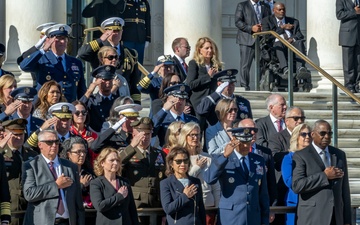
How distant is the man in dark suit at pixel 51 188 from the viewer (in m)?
16.5

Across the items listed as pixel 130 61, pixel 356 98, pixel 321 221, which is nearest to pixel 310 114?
pixel 356 98

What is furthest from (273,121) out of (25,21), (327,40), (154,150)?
(327,40)

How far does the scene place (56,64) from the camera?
776 inches

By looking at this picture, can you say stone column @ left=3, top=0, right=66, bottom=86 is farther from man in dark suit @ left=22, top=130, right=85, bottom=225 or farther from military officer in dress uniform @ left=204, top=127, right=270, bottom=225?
man in dark suit @ left=22, top=130, right=85, bottom=225

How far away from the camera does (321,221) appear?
18.2 metres

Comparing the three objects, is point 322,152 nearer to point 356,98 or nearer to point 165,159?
point 165,159

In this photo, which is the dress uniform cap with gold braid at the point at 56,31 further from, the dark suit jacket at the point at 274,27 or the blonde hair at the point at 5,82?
the dark suit jacket at the point at 274,27

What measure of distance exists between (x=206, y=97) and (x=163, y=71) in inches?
31.9

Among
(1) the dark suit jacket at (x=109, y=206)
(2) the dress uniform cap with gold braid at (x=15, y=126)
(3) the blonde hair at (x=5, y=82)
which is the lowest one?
(1) the dark suit jacket at (x=109, y=206)

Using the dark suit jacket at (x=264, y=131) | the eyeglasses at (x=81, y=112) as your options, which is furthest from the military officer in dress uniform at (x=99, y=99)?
the dark suit jacket at (x=264, y=131)

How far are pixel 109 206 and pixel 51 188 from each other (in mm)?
664

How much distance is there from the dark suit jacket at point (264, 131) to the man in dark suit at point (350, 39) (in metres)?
4.80

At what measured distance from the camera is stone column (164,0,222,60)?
2386 centimetres

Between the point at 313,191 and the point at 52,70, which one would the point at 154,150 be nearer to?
the point at 313,191
